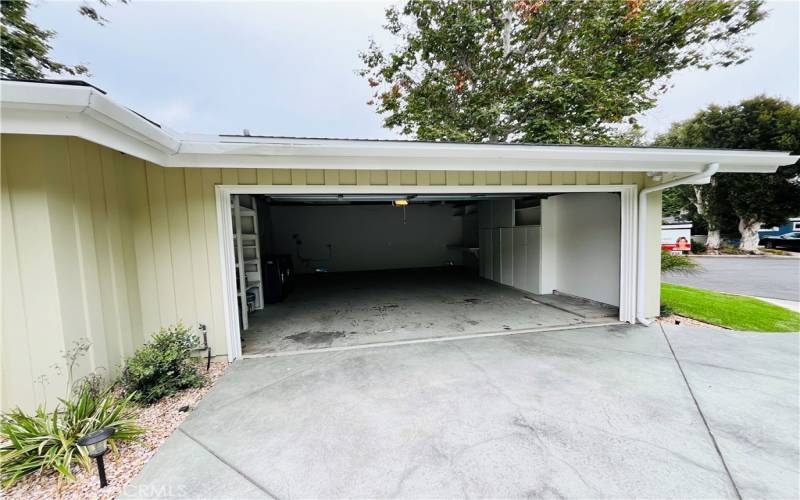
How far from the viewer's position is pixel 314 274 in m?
11.2

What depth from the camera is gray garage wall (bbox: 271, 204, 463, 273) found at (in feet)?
36.4

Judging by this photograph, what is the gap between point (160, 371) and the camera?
2910 mm

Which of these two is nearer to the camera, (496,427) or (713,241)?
(496,427)

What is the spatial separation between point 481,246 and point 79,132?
8957 mm

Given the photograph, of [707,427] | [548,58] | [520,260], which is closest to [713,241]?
[548,58]

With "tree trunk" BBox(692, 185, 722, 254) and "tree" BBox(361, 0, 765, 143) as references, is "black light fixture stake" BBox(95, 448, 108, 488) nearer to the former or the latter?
"tree" BBox(361, 0, 765, 143)

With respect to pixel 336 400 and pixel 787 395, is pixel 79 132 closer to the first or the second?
pixel 336 400

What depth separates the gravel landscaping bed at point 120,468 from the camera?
5.86 ft

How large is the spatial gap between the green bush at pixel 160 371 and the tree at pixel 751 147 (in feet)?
72.2

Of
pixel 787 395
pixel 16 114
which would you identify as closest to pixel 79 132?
pixel 16 114

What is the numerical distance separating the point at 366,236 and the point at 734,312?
9471 millimetres

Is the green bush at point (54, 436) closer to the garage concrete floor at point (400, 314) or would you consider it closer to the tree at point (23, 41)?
the garage concrete floor at point (400, 314)

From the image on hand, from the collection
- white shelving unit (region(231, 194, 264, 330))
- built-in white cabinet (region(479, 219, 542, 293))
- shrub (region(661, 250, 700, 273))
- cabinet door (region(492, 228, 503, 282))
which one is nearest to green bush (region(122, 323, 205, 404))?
white shelving unit (region(231, 194, 264, 330))

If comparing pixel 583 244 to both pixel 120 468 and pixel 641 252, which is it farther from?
pixel 120 468
